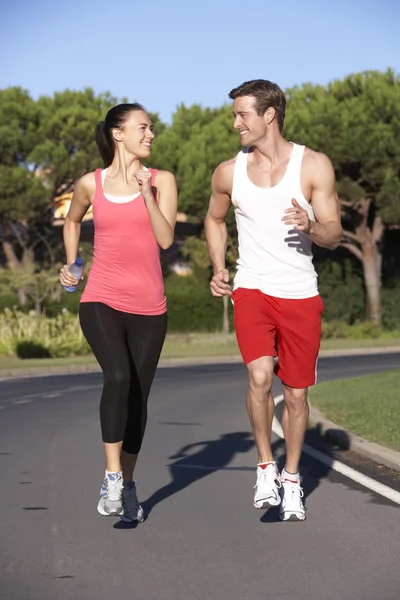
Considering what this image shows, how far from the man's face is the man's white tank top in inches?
5.6

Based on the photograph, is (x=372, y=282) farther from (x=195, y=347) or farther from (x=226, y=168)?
(x=226, y=168)

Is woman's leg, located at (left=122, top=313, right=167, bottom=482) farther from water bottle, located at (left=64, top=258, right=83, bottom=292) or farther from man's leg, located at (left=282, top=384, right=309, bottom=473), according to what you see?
man's leg, located at (left=282, top=384, right=309, bottom=473)

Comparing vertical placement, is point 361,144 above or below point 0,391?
above

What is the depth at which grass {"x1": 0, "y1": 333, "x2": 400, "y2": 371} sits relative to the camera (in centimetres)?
2922

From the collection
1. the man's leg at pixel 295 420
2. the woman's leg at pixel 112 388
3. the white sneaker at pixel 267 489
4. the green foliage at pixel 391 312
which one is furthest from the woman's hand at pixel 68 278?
the green foliage at pixel 391 312

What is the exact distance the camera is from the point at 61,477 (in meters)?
9.54

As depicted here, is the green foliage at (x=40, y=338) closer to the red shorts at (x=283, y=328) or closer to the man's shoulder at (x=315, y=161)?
the red shorts at (x=283, y=328)

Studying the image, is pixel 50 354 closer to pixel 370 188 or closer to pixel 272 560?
pixel 370 188

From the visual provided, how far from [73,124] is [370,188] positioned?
1022cm

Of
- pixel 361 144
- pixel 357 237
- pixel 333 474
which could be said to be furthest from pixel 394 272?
pixel 333 474

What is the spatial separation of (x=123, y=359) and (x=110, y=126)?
1.30 metres

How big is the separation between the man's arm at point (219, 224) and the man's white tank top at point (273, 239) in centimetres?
9

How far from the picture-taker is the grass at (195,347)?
1150 inches

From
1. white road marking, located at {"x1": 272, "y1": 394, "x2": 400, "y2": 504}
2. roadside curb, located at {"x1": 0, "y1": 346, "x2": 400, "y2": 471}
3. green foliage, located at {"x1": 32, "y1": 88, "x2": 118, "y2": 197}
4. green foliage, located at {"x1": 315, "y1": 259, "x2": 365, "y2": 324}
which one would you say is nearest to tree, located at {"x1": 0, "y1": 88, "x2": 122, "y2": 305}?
green foliage, located at {"x1": 32, "y1": 88, "x2": 118, "y2": 197}
